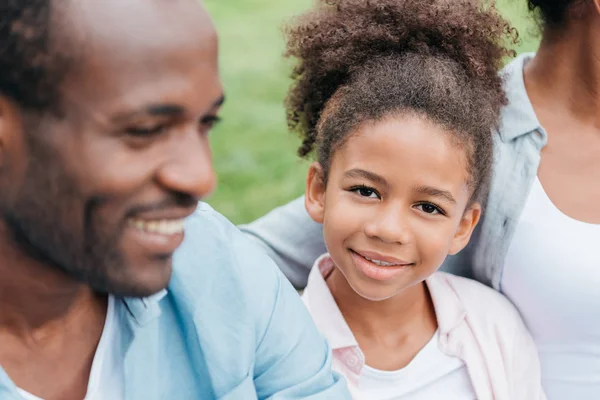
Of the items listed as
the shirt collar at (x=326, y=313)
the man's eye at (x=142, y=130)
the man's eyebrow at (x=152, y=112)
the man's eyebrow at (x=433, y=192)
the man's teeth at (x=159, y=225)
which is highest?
the man's eyebrow at (x=152, y=112)

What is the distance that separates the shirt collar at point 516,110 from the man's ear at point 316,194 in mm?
499

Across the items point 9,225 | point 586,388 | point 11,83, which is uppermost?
point 11,83

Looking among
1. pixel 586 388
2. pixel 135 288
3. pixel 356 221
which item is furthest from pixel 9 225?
pixel 586 388

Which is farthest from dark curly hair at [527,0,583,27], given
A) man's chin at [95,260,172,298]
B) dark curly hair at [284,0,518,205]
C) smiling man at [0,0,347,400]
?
man's chin at [95,260,172,298]

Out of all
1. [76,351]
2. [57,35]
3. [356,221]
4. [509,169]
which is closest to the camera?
[57,35]

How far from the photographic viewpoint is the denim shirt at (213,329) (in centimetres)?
165

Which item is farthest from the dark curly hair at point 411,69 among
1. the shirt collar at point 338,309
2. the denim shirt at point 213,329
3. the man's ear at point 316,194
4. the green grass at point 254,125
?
the denim shirt at point 213,329

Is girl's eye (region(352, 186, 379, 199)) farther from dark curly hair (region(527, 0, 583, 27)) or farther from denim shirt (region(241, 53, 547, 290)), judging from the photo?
dark curly hair (region(527, 0, 583, 27))

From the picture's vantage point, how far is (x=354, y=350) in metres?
2.27

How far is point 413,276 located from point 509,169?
390 mm

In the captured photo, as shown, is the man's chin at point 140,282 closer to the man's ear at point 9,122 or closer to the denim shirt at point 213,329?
the denim shirt at point 213,329

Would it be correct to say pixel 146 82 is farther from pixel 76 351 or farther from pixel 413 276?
pixel 413 276

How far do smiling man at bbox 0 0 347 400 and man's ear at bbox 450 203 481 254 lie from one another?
Result: 775 mm

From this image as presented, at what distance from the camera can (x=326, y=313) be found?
7.66ft
